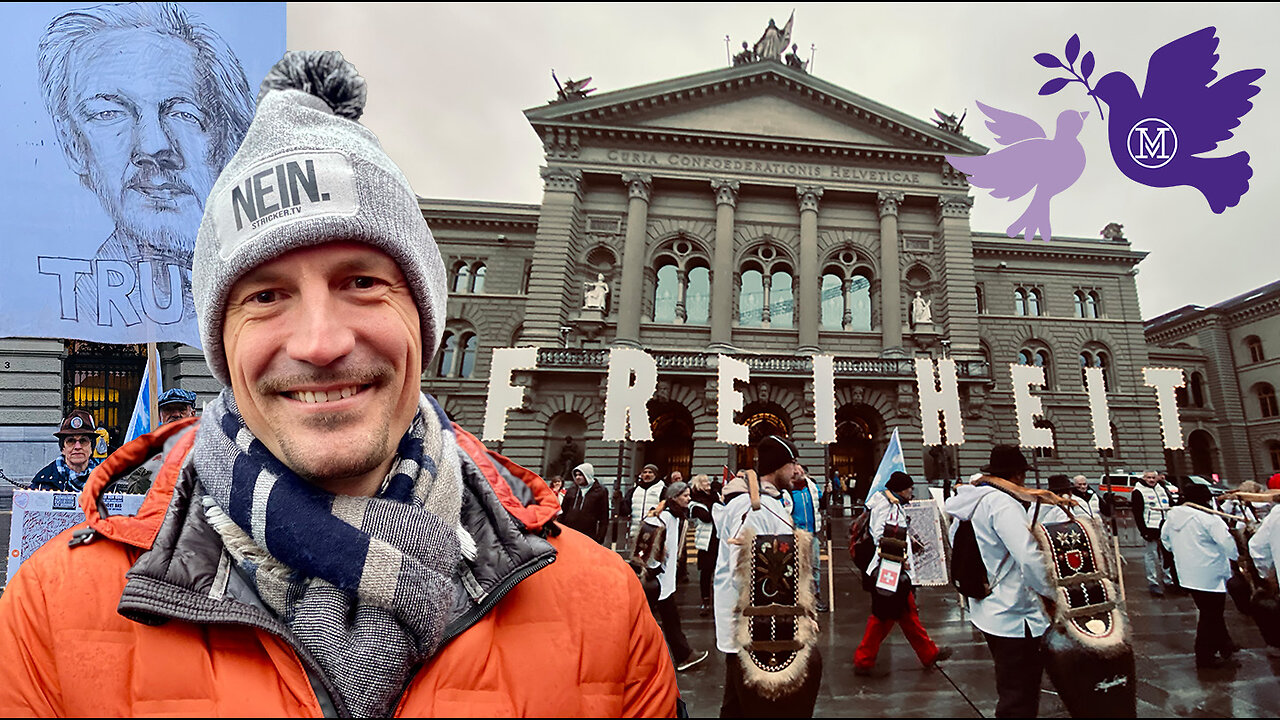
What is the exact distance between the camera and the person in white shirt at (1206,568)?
5.87 m

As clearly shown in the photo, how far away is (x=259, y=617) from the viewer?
1.02 meters

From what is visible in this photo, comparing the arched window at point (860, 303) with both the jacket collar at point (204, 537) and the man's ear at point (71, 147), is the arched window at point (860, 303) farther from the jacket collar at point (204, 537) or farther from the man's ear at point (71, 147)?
the jacket collar at point (204, 537)

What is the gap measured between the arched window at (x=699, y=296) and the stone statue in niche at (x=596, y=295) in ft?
12.1

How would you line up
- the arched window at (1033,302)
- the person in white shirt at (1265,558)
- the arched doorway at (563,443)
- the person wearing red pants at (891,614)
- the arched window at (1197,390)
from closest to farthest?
the person in white shirt at (1265,558) → the person wearing red pants at (891,614) → the arched doorway at (563,443) → the arched window at (1197,390) → the arched window at (1033,302)

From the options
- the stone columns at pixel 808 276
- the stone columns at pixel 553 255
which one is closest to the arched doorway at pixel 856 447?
the stone columns at pixel 808 276

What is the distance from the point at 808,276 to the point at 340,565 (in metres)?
25.4

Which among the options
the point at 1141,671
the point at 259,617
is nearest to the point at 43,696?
the point at 259,617

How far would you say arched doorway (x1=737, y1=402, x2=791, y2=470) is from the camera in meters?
23.8

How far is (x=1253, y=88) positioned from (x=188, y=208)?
5.63 m

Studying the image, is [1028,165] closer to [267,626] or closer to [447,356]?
[267,626]

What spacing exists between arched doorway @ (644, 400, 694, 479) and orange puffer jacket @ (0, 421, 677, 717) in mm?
24641

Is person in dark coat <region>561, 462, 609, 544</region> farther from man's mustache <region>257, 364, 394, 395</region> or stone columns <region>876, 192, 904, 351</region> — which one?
stone columns <region>876, 192, 904, 351</region>

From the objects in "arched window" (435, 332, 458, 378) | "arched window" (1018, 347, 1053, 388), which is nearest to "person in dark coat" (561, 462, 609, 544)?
"arched window" (435, 332, 458, 378)

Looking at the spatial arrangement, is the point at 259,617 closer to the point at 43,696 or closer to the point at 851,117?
the point at 43,696
